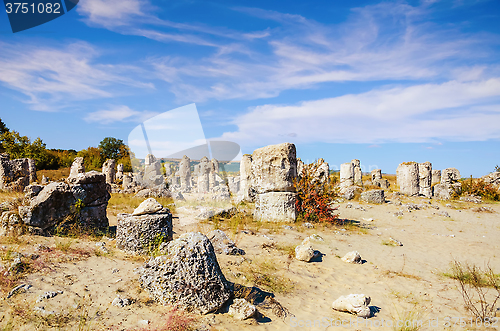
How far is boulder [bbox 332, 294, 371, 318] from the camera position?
145 inches

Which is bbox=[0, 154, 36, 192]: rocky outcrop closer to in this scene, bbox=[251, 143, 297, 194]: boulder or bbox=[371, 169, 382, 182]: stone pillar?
bbox=[251, 143, 297, 194]: boulder

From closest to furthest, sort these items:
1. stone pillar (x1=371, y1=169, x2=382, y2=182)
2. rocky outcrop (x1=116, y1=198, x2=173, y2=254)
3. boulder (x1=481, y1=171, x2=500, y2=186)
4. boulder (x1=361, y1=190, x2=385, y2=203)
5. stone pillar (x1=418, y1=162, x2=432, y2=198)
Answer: rocky outcrop (x1=116, y1=198, x2=173, y2=254), boulder (x1=361, y1=190, x2=385, y2=203), stone pillar (x1=418, y1=162, x2=432, y2=198), boulder (x1=481, y1=171, x2=500, y2=186), stone pillar (x1=371, y1=169, x2=382, y2=182)

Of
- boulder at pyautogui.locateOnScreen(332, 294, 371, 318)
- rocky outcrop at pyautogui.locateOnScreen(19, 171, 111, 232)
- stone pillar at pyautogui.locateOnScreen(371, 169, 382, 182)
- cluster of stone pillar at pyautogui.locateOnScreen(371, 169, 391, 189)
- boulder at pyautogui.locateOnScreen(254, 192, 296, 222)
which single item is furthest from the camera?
stone pillar at pyautogui.locateOnScreen(371, 169, 382, 182)

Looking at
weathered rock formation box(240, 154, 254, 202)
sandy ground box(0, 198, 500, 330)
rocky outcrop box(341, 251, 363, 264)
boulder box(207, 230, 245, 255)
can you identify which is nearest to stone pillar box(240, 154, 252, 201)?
weathered rock formation box(240, 154, 254, 202)

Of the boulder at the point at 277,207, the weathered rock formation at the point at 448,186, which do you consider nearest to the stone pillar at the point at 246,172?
the boulder at the point at 277,207

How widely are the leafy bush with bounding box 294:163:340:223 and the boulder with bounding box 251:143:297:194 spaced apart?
0.63m

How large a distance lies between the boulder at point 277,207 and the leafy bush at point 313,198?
461 millimetres

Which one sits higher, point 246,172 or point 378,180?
point 246,172

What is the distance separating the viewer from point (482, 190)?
1767 centimetres

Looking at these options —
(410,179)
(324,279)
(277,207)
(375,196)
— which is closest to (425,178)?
(410,179)

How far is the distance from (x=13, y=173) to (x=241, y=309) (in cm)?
1601

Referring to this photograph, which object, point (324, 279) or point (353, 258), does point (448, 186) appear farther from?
point (324, 279)

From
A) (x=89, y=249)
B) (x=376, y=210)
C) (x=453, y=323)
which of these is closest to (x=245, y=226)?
(x=89, y=249)

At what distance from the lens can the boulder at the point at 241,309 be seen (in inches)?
131
